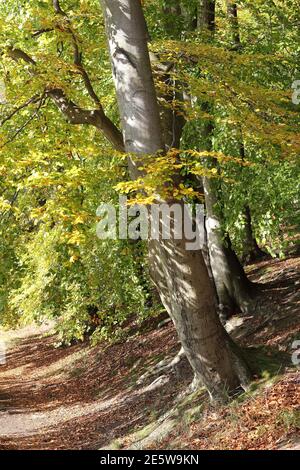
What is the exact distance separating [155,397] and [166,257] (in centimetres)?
514

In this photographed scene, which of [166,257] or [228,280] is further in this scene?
[228,280]

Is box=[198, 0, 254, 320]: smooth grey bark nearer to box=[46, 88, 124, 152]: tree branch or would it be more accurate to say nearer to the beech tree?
the beech tree

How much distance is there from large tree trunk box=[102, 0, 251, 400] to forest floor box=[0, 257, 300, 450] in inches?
22.3

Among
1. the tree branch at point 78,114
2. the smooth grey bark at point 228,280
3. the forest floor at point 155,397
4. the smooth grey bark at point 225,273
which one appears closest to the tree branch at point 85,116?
the tree branch at point 78,114

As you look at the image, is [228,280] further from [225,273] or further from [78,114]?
[78,114]

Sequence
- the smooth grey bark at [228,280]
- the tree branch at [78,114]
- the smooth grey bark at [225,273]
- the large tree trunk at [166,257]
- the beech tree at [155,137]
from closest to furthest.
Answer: the large tree trunk at [166,257] < the beech tree at [155,137] < the tree branch at [78,114] < the smooth grey bark at [225,273] < the smooth grey bark at [228,280]

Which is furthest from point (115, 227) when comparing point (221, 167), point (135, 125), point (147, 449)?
point (147, 449)

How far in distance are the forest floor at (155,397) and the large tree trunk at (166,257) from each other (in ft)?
1.86

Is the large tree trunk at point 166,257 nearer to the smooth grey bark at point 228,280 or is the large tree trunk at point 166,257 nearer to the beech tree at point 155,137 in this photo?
the beech tree at point 155,137

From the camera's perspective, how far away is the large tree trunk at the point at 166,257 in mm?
7930

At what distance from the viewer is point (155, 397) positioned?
12.4 meters

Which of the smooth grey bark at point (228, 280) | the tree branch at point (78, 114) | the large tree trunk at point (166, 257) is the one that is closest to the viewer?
the large tree trunk at point (166, 257)

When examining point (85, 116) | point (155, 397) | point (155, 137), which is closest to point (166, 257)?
point (155, 137)

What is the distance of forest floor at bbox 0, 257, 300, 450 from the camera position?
7.96m
